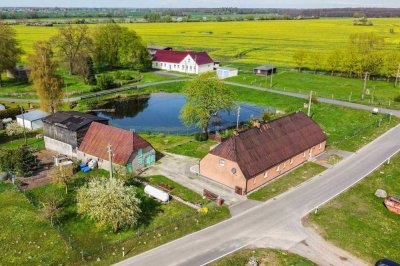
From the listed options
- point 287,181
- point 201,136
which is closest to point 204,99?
point 201,136

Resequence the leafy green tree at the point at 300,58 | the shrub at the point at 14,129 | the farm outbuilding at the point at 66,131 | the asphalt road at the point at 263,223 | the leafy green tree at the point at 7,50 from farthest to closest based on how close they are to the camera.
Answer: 1. the leafy green tree at the point at 300,58
2. the leafy green tree at the point at 7,50
3. the shrub at the point at 14,129
4. the farm outbuilding at the point at 66,131
5. the asphalt road at the point at 263,223

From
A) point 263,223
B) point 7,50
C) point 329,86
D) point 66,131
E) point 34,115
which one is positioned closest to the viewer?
point 263,223

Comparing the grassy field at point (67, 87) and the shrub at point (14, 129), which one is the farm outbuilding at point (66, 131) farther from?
the grassy field at point (67, 87)

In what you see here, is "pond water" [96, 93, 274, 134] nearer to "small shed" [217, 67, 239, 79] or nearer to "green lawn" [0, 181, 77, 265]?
"small shed" [217, 67, 239, 79]

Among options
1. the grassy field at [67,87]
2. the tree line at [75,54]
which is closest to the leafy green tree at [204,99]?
the tree line at [75,54]

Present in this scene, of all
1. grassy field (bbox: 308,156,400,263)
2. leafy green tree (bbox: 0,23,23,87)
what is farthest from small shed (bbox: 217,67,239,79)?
grassy field (bbox: 308,156,400,263)

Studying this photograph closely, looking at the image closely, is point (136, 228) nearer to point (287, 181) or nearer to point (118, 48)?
point (287, 181)
